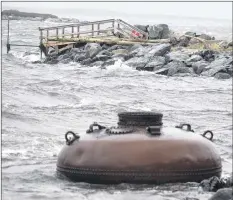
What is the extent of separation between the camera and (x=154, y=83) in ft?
87.8

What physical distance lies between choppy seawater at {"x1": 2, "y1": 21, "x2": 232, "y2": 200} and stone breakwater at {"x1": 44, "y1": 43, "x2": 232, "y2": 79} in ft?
2.57

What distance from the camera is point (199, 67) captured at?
97.4 feet

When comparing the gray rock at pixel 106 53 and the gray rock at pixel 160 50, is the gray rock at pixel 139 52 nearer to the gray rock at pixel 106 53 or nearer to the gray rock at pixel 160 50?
the gray rock at pixel 160 50

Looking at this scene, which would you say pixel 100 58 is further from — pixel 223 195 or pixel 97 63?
pixel 223 195

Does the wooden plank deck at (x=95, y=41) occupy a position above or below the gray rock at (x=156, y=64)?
below

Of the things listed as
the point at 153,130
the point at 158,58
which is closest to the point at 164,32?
the point at 158,58

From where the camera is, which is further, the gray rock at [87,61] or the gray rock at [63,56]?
the gray rock at [63,56]

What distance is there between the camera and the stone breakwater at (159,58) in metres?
29.5

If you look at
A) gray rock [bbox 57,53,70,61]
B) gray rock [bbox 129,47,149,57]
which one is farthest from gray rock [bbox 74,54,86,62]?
gray rock [bbox 129,47,149,57]

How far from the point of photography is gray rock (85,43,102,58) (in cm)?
3619

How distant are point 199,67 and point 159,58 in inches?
112

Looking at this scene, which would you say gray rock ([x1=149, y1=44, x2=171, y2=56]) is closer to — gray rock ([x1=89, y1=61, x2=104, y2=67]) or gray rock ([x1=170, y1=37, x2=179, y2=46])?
gray rock ([x1=89, y1=61, x2=104, y2=67])

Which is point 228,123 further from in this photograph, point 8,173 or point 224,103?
point 8,173

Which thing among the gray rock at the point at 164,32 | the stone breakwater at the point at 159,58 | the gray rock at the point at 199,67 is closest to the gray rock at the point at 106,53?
the stone breakwater at the point at 159,58
